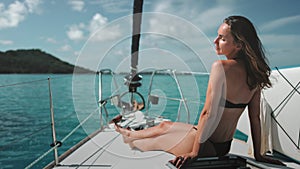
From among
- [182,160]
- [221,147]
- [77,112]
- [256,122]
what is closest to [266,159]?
[256,122]

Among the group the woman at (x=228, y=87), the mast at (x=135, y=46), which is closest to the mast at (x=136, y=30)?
the mast at (x=135, y=46)

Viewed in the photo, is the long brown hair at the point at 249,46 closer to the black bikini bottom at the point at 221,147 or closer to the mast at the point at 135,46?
the black bikini bottom at the point at 221,147

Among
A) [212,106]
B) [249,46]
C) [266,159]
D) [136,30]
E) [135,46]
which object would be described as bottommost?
[266,159]

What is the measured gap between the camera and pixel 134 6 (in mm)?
2580

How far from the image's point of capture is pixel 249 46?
3.51 feet

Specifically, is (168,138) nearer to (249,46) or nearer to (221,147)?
(221,147)

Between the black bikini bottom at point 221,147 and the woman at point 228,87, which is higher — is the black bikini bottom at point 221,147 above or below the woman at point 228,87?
below

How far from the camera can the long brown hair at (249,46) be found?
107 cm

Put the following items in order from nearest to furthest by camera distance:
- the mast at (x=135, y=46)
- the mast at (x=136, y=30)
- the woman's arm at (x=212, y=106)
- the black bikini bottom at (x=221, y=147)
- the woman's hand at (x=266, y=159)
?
the woman's arm at (x=212, y=106), the black bikini bottom at (x=221, y=147), the woman's hand at (x=266, y=159), the mast at (x=136, y=30), the mast at (x=135, y=46)

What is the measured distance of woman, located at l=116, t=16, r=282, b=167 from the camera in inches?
41.0

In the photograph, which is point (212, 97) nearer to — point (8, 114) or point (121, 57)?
point (121, 57)

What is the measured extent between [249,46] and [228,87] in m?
0.23

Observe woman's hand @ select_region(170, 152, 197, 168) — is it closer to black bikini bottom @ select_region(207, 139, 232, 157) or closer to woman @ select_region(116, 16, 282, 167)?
woman @ select_region(116, 16, 282, 167)

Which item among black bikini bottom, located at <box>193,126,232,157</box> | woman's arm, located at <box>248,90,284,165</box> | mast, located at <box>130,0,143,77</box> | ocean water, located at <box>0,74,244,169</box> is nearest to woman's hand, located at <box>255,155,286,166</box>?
woman's arm, located at <box>248,90,284,165</box>
